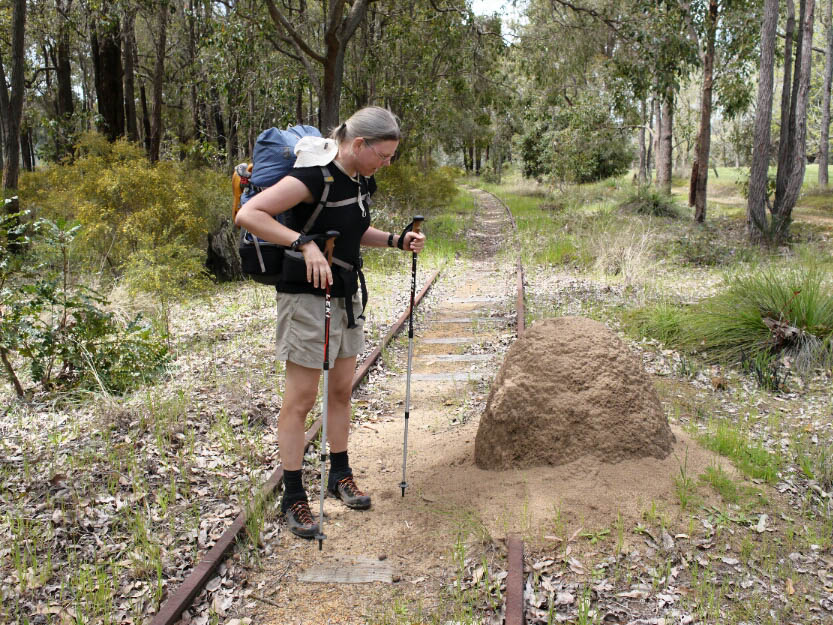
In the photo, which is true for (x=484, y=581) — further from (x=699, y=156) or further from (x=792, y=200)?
(x=699, y=156)

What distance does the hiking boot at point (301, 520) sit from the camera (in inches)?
153

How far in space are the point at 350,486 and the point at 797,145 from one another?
1368cm

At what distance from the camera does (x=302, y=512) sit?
13.0 ft

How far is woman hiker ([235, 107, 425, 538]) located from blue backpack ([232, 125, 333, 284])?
0.15 ft

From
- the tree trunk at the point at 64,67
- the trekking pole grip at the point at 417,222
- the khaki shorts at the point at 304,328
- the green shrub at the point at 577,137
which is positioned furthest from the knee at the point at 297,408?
the green shrub at the point at 577,137

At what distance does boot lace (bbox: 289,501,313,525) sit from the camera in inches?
155

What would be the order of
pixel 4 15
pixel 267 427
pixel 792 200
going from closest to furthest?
1. pixel 267 427
2. pixel 792 200
3. pixel 4 15

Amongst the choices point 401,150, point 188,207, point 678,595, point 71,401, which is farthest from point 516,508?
point 401,150

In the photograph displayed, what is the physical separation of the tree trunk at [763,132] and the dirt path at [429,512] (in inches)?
405

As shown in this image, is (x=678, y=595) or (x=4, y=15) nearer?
(x=678, y=595)

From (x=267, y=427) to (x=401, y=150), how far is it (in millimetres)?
17205

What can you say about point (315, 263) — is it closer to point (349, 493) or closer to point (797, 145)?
point (349, 493)

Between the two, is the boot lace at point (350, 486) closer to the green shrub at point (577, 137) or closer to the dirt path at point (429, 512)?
the dirt path at point (429, 512)

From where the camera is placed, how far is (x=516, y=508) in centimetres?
393
